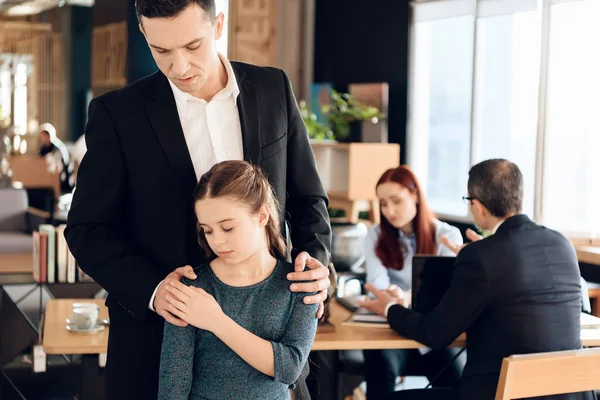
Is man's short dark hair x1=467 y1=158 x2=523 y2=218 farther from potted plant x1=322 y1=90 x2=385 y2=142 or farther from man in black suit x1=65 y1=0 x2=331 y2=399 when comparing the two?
potted plant x1=322 y1=90 x2=385 y2=142

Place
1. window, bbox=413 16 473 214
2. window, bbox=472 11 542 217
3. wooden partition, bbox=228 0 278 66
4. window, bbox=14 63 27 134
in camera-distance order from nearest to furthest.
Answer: window, bbox=472 11 542 217 → window, bbox=413 16 473 214 → wooden partition, bbox=228 0 278 66 → window, bbox=14 63 27 134

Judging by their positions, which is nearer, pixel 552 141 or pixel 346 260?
pixel 346 260

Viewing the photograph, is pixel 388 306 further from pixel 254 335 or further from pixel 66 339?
pixel 254 335

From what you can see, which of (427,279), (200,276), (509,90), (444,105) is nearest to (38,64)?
(444,105)

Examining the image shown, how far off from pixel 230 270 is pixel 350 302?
5.93ft

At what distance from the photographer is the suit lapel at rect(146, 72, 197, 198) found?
1.93 m

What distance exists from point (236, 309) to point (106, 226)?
33cm

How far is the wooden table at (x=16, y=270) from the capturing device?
16.2 feet

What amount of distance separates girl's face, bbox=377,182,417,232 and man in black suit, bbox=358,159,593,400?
125 centimetres

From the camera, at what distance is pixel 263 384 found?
1.98 meters

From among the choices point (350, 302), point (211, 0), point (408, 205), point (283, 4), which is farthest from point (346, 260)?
point (283, 4)

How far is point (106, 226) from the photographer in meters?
1.92

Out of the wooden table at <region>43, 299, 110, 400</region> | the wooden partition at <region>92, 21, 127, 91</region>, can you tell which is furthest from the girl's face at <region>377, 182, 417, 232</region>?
the wooden partition at <region>92, 21, 127, 91</region>

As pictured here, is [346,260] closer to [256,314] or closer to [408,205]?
[408,205]
